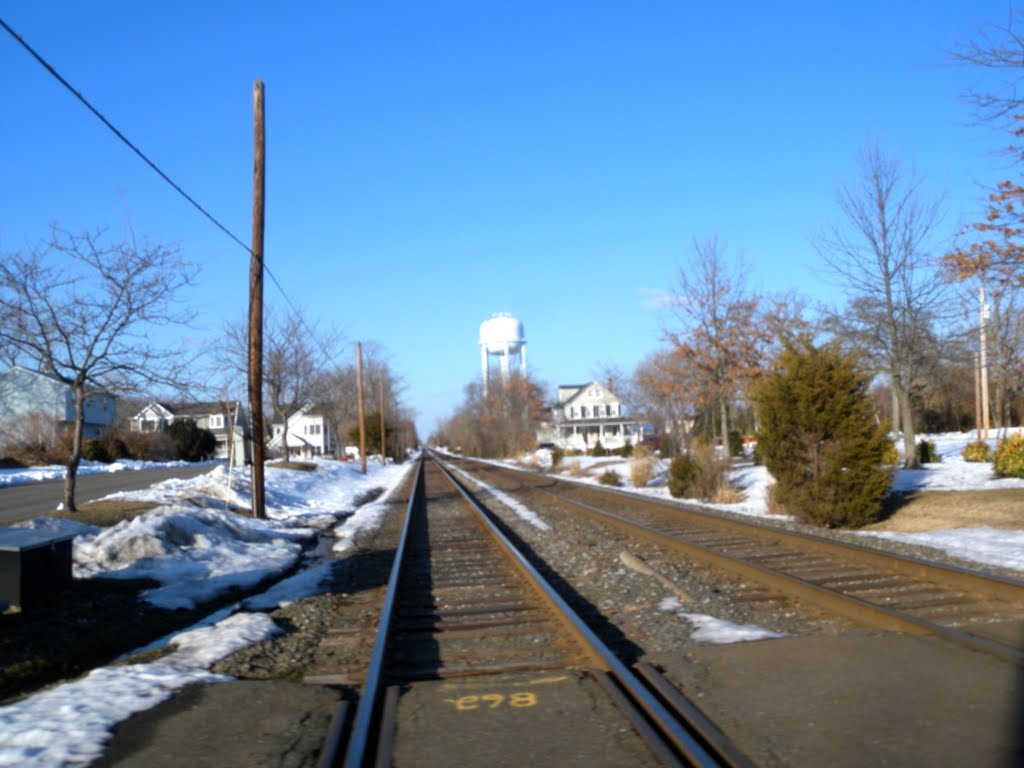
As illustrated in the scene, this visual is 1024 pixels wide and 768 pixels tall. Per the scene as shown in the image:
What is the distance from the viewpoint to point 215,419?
308 ft

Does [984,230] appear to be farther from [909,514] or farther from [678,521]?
[678,521]

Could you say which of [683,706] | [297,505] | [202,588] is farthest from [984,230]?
[297,505]

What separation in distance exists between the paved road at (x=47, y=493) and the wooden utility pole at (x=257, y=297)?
13.8ft

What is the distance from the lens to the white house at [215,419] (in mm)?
20797

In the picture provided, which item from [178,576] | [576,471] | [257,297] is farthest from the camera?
[576,471]

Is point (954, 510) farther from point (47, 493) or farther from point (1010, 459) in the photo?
point (47, 493)

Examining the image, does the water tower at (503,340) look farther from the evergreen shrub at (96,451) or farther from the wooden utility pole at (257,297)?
the wooden utility pole at (257,297)

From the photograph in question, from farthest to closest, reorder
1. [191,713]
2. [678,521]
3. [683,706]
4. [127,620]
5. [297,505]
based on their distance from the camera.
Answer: [297,505] → [678,521] → [127,620] → [191,713] → [683,706]

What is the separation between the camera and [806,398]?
14.4 meters

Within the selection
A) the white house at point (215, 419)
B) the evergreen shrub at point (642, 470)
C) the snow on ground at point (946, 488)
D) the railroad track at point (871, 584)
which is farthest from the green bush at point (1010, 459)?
the white house at point (215, 419)

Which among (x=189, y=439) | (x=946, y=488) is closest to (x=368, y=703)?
(x=946, y=488)

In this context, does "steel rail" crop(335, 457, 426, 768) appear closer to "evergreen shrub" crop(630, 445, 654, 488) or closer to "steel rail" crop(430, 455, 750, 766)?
"steel rail" crop(430, 455, 750, 766)

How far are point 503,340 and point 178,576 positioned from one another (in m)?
96.9

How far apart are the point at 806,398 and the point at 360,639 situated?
31.3 ft
